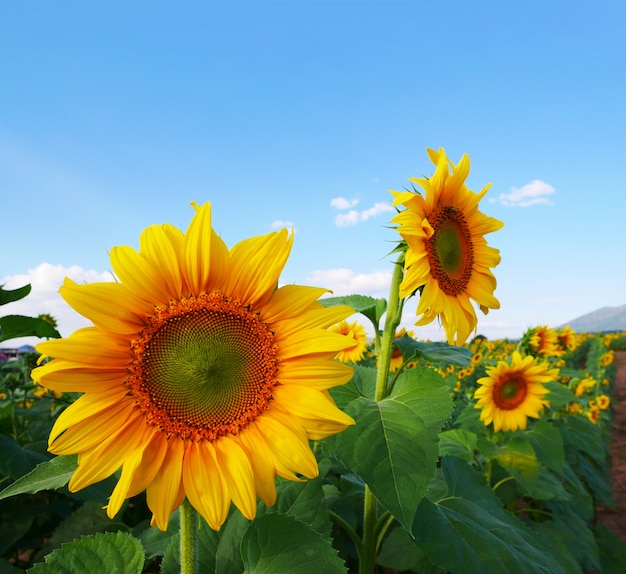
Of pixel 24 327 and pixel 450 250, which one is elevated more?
pixel 24 327

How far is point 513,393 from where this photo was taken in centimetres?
427

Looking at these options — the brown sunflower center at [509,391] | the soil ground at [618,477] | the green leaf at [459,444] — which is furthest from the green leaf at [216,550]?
the soil ground at [618,477]

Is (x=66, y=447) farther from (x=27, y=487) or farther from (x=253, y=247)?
(x=253, y=247)

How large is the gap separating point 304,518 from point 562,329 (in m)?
6.80

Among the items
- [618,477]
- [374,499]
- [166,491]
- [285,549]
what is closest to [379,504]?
[374,499]

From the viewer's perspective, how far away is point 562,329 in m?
7.45

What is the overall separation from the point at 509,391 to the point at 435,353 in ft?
8.12

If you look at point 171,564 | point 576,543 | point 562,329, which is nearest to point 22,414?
point 171,564

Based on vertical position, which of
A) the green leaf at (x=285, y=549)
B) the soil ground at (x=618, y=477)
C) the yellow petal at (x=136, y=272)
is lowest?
the soil ground at (x=618, y=477)

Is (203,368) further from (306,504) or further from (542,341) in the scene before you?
(542,341)

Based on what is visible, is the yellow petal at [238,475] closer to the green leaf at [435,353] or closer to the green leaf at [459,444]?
the green leaf at [435,353]

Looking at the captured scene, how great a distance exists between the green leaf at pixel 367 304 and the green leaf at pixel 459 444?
1.65 m

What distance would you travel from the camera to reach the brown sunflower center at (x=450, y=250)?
2.17 meters

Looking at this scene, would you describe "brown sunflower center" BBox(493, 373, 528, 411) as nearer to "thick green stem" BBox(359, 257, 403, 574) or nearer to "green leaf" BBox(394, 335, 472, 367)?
"green leaf" BBox(394, 335, 472, 367)
